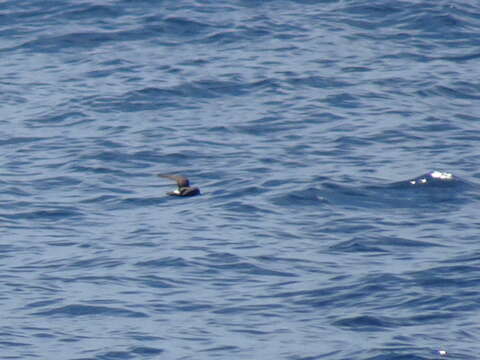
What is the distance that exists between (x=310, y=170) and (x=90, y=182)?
143 inches

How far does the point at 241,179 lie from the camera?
21.3m

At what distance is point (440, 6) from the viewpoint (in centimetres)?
3103

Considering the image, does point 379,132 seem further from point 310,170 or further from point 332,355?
point 332,355

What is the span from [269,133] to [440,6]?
9.16 metres

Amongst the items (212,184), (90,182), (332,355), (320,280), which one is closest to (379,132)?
(212,184)

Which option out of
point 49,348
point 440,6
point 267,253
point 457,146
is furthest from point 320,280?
point 440,6

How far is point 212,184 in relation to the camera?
69.4 feet

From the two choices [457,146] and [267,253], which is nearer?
[267,253]

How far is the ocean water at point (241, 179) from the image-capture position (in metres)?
15.8

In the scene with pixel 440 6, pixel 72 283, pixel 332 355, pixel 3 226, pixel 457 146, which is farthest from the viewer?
pixel 440 6

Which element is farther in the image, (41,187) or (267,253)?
(41,187)

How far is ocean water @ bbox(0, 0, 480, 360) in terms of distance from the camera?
15.8 metres

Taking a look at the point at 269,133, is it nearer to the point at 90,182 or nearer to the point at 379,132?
the point at 379,132

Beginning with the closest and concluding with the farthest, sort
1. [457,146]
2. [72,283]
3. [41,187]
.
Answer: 1. [72,283]
2. [41,187]
3. [457,146]
